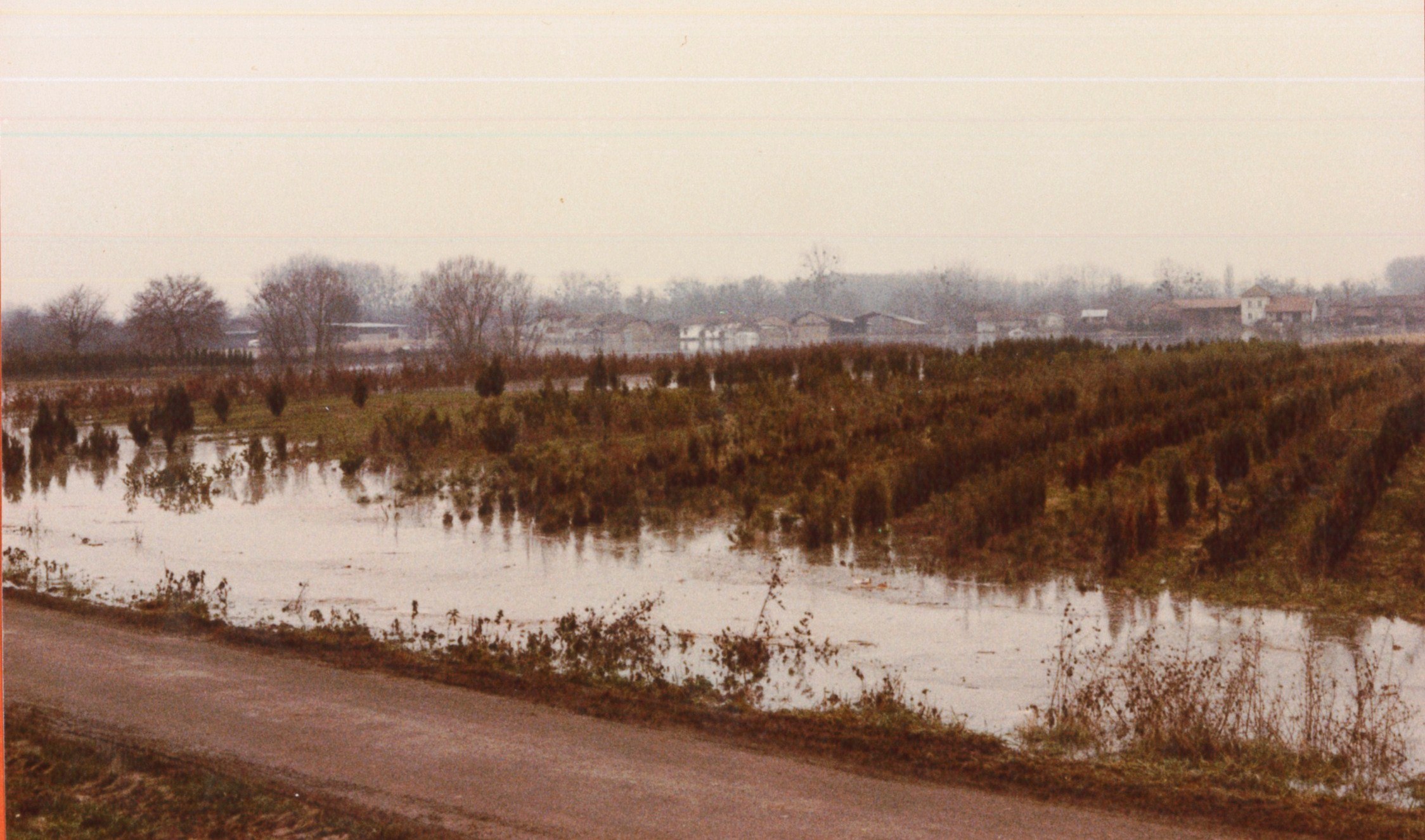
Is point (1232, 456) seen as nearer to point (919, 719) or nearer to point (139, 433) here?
point (919, 719)

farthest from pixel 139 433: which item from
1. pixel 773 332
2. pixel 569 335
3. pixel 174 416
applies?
pixel 773 332

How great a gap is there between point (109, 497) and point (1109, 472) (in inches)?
616

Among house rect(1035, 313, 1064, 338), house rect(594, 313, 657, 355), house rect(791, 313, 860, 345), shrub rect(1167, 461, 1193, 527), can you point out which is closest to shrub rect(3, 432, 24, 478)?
house rect(594, 313, 657, 355)

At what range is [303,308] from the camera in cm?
3350

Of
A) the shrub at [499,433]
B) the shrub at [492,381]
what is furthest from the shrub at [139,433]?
the shrub at [499,433]

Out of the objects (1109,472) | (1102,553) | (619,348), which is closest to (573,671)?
(1102,553)

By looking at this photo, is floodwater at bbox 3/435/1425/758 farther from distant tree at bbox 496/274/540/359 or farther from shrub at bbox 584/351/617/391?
distant tree at bbox 496/274/540/359

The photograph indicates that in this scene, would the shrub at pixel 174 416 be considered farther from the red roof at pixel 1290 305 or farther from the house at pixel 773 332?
the red roof at pixel 1290 305

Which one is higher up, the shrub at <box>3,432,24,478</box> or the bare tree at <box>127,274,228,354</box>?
the bare tree at <box>127,274,228,354</box>

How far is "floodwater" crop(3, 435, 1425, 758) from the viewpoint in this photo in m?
9.77

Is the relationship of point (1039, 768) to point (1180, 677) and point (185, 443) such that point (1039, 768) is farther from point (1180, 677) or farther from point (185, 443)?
point (185, 443)

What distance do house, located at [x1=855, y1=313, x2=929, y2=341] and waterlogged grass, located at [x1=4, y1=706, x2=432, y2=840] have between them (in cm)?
2114

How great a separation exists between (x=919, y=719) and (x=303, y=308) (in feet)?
95.4

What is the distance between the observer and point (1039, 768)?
7180mm
